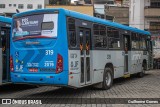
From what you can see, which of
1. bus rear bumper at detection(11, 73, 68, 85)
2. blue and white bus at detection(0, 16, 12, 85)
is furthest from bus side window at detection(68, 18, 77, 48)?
blue and white bus at detection(0, 16, 12, 85)

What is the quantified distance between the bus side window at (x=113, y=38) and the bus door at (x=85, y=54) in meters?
2.20

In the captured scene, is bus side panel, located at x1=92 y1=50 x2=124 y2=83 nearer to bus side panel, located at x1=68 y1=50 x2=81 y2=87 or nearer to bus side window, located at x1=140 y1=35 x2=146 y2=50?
bus side panel, located at x1=68 y1=50 x2=81 y2=87

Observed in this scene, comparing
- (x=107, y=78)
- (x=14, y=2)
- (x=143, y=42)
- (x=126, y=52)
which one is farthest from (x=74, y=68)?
(x=14, y=2)

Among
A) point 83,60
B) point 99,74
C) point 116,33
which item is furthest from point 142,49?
point 83,60

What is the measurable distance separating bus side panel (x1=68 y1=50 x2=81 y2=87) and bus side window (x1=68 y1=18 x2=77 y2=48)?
0.25 metres

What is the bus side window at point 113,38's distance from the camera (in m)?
15.2

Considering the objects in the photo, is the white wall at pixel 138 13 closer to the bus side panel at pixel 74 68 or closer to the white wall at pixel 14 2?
the bus side panel at pixel 74 68

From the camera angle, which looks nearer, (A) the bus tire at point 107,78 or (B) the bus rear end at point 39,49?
(B) the bus rear end at point 39,49

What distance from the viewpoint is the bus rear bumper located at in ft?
36.8

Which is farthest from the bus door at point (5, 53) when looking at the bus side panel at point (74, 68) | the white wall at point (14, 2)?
the white wall at point (14, 2)

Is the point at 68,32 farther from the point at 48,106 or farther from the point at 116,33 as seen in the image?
the point at 116,33

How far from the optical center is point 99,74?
45.6 feet

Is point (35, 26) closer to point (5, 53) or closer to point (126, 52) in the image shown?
point (5, 53)

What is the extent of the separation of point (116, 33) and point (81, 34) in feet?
13.2
